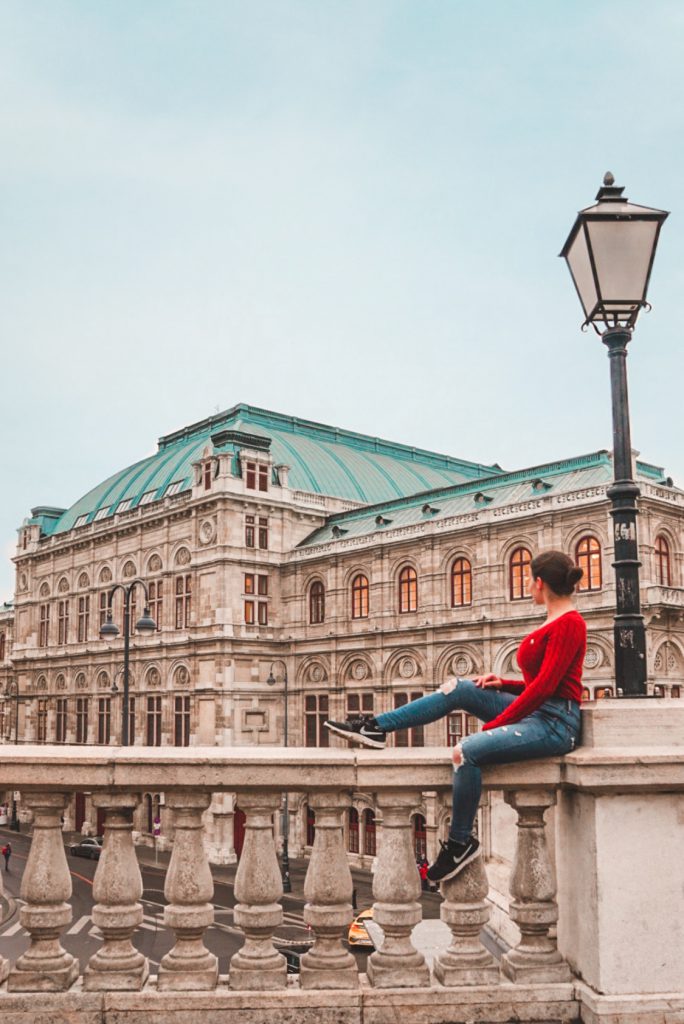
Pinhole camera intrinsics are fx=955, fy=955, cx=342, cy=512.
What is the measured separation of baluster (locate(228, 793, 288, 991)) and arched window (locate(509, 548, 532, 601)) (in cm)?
3298

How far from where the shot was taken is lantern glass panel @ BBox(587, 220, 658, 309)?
541cm

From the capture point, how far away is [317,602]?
4650 cm

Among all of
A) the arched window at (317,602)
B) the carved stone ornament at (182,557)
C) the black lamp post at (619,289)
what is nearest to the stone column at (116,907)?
the black lamp post at (619,289)

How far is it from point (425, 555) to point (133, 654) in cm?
1952

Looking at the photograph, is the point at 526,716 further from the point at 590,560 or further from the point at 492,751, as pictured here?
the point at 590,560

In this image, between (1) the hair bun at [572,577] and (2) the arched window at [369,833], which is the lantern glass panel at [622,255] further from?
(2) the arched window at [369,833]

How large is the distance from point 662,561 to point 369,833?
16.8 meters

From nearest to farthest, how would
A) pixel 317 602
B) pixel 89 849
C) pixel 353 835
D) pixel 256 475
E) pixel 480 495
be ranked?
pixel 89 849
pixel 480 495
pixel 353 835
pixel 317 602
pixel 256 475

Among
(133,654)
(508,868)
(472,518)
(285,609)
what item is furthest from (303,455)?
(508,868)

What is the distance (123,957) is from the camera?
4340mm

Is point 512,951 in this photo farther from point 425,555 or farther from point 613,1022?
point 425,555

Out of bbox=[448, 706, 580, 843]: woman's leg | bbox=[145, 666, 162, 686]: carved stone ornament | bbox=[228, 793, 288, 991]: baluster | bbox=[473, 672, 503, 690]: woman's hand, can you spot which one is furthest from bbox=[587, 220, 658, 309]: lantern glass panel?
bbox=[145, 666, 162, 686]: carved stone ornament

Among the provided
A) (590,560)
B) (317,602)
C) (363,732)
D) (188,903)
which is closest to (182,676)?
(317,602)

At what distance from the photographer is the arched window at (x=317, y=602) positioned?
4616cm
